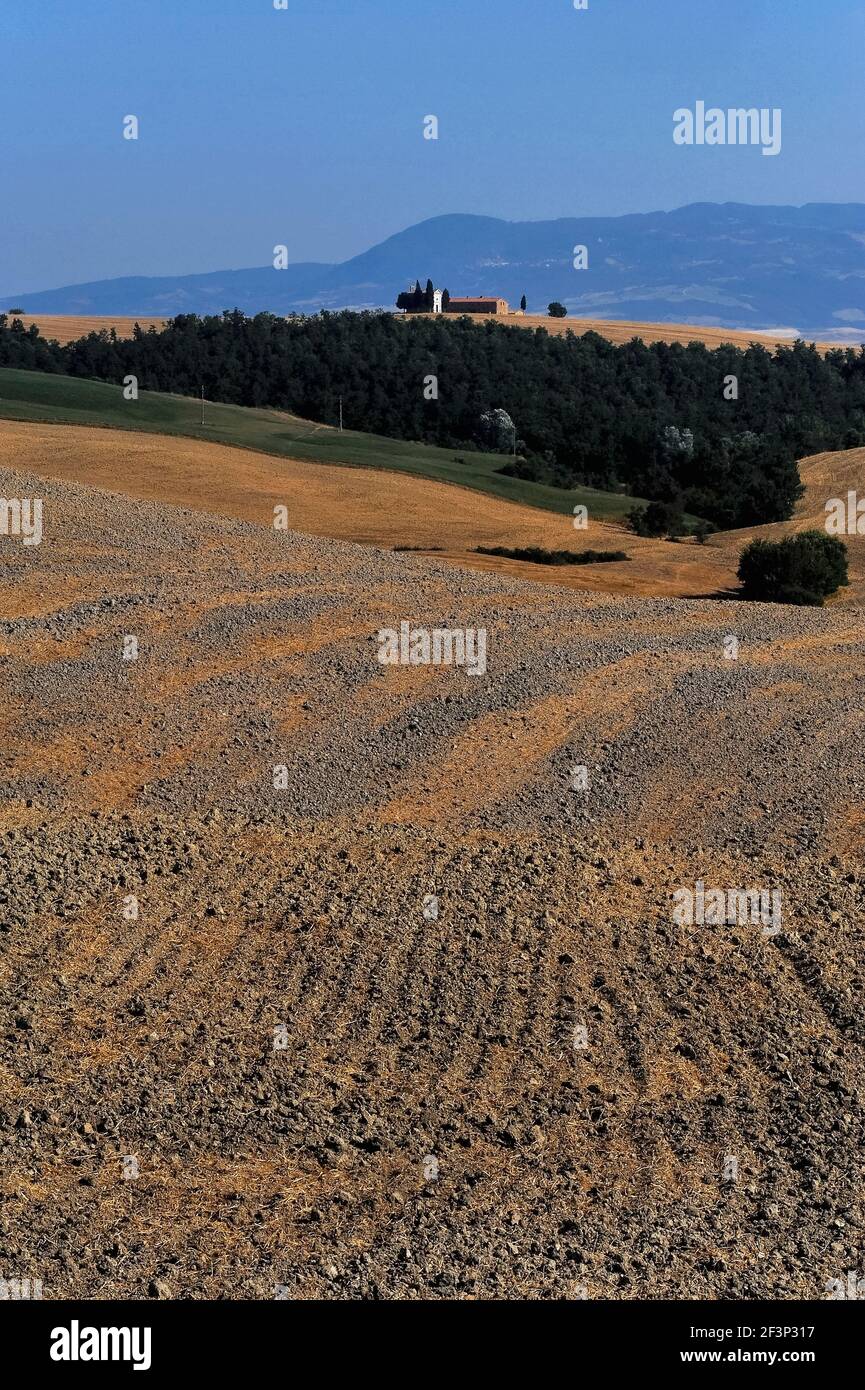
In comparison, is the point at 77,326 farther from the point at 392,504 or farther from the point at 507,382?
the point at 392,504

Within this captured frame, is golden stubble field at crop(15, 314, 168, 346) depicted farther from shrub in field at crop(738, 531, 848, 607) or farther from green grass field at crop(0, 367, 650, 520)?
shrub in field at crop(738, 531, 848, 607)

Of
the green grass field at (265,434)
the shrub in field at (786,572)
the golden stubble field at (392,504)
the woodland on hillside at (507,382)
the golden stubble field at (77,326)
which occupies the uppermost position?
the golden stubble field at (77,326)

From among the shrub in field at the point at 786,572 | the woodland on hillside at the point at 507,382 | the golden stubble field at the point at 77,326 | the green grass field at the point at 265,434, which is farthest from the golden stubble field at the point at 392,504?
the golden stubble field at the point at 77,326

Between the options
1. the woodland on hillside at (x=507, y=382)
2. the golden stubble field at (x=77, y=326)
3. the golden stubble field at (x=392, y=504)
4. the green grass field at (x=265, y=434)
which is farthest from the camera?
the golden stubble field at (x=77, y=326)

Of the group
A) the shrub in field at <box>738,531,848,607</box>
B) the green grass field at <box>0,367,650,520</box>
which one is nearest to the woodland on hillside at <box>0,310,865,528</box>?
the green grass field at <box>0,367,650,520</box>

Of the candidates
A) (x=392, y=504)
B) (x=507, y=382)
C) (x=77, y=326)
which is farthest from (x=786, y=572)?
(x=77, y=326)

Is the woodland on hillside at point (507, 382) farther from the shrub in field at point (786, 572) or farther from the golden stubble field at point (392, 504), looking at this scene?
the shrub in field at point (786, 572)
